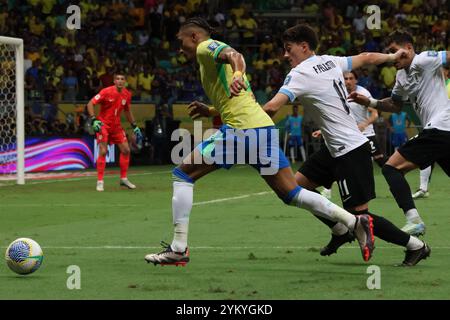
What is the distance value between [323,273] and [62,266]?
2375 millimetres

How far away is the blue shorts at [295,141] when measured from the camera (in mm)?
32969

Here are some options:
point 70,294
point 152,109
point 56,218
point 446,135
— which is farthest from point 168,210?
point 152,109

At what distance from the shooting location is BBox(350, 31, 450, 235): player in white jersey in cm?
1126

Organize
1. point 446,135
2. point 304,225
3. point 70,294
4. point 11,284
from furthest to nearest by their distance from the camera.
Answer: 1. point 304,225
2. point 446,135
3. point 11,284
4. point 70,294

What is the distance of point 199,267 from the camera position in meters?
9.76

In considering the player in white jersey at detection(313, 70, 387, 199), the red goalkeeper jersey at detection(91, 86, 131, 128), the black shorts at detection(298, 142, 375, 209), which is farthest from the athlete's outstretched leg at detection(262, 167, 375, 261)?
the red goalkeeper jersey at detection(91, 86, 131, 128)

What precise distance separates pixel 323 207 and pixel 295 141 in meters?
23.8

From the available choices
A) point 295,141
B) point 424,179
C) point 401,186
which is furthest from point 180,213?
point 295,141

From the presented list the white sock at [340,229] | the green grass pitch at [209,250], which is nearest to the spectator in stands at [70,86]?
the green grass pitch at [209,250]

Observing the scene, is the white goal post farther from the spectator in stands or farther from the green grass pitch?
the spectator in stands

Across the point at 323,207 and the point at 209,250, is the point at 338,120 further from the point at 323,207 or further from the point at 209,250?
the point at 209,250

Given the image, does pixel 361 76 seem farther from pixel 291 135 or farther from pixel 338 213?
pixel 338 213

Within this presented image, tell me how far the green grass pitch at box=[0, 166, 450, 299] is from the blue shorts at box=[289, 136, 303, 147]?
502 inches

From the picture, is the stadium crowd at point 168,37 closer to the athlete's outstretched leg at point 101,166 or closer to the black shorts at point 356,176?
the athlete's outstretched leg at point 101,166
